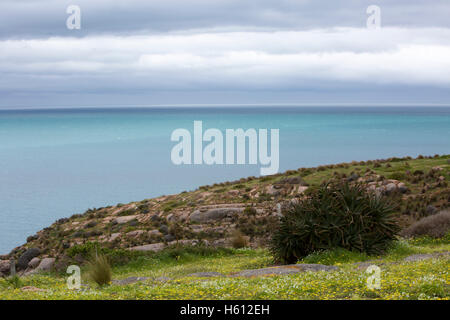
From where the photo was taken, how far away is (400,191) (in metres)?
34.3

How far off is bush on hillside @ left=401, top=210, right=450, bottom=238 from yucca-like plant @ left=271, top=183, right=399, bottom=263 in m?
4.26

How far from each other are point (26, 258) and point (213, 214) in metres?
12.5

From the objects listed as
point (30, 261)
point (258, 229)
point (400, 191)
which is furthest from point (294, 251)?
point (30, 261)

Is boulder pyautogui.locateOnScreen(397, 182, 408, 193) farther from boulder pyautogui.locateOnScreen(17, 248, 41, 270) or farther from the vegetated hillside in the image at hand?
boulder pyautogui.locateOnScreen(17, 248, 41, 270)

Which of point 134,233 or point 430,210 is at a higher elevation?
point 430,210

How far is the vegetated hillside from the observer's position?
3125cm

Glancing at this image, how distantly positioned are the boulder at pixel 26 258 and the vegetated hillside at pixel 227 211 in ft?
0.68

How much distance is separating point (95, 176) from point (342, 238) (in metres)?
119

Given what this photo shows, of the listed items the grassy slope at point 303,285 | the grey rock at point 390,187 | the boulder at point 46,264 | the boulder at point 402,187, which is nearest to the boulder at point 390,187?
the grey rock at point 390,187

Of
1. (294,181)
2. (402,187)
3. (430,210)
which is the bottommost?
(430,210)

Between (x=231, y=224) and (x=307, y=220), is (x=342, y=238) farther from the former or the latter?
(x=231, y=224)

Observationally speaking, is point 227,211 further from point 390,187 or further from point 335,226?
point 335,226

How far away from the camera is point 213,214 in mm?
35688

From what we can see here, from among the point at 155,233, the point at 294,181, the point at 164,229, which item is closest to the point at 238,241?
the point at 164,229
